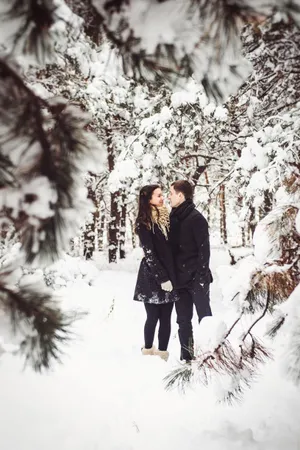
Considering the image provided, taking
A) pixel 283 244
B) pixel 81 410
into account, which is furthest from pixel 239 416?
pixel 283 244

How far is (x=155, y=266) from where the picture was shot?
3311 mm

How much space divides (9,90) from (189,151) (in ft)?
22.0

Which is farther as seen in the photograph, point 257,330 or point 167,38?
point 257,330

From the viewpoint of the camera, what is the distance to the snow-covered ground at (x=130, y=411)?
2.32 metres

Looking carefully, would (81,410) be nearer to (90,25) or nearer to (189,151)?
(90,25)

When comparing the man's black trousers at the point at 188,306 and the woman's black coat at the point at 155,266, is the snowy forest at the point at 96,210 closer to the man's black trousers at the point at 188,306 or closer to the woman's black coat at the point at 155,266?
the man's black trousers at the point at 188,306

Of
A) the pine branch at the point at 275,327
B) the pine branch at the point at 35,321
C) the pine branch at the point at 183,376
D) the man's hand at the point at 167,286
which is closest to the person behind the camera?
the pine branch at the point at 35,321

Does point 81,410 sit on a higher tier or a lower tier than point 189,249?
lower

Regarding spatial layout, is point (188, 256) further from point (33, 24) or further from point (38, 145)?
point (33, 24)

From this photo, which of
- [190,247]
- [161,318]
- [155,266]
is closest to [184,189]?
[190,247]

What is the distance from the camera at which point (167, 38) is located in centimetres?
111

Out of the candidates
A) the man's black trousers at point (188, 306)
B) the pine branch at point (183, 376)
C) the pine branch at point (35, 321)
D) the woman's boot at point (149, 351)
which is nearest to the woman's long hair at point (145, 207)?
the man's black trousers at point (188, 306)

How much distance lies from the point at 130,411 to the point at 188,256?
5.13 feet

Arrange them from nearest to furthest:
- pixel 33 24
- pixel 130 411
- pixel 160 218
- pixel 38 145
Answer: pixel 33 24 → pixel 38 145 → pixel 130 411 → pixel 160 218
